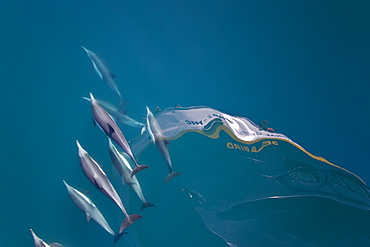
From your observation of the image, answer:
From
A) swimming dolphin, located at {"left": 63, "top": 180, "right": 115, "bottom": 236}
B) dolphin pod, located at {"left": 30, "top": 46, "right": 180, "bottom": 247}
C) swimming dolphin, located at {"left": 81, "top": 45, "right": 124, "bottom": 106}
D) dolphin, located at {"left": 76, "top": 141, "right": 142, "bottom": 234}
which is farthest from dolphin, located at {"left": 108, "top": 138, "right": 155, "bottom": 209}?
swimming dolphin, located at {"left": 81, "top": 45, "right": 124, "bottom": 106}

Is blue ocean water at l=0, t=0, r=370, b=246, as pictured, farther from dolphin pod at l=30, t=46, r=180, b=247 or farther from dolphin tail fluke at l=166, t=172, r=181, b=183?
dolphin tail fluke at l=166, t=172, r=181, b=183

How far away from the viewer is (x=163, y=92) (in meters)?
1.53

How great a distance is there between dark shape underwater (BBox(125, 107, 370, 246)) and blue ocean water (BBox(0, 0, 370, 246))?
12cm

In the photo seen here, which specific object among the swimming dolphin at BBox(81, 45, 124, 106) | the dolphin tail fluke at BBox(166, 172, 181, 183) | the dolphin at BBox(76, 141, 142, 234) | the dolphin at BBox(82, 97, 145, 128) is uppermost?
the swimming dolphin at BBox(81, 45, 124, 106)

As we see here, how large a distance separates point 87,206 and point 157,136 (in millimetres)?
606

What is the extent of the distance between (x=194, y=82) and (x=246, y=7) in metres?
0.53

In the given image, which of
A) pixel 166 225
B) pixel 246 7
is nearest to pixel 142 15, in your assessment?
pixel 246 7

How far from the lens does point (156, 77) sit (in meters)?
1.53

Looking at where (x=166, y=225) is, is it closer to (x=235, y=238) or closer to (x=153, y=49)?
(x=235, y=238)

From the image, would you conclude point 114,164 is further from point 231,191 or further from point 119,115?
point 231,191

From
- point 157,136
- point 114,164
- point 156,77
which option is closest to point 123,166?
point 114,164

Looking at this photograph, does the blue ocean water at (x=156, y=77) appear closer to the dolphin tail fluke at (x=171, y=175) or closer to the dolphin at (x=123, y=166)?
the dolphin at (x=123, y=166)

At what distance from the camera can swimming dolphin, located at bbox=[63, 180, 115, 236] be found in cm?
146

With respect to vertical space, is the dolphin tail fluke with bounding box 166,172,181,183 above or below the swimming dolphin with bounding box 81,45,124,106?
below
